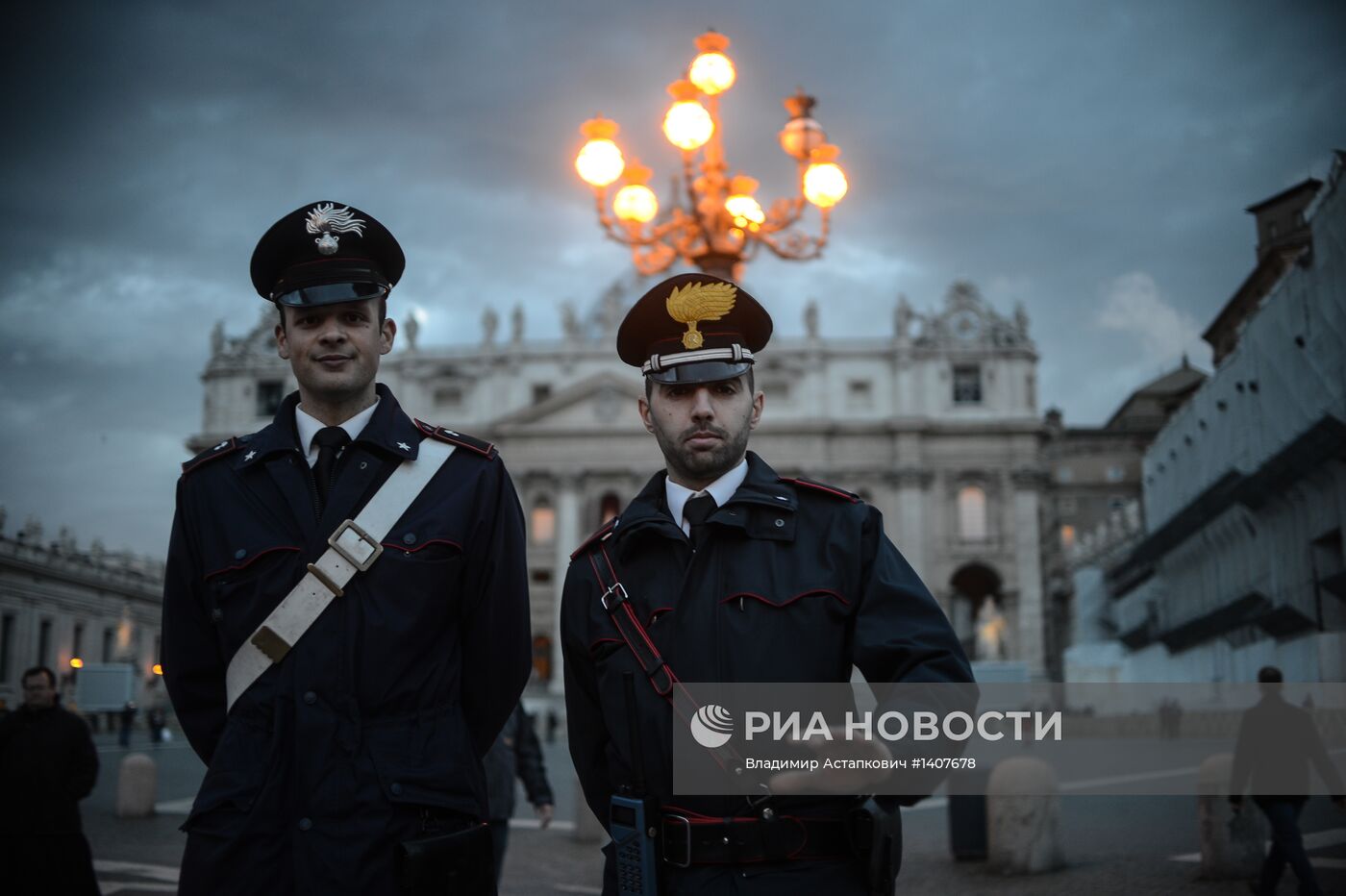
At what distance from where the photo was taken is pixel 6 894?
7352 mm

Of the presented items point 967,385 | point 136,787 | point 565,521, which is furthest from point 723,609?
point 967,385

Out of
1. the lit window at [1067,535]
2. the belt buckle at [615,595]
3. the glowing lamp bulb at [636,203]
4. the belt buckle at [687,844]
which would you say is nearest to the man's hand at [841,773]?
the belt buckle at [687,844]

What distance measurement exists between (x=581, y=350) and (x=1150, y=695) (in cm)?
3803

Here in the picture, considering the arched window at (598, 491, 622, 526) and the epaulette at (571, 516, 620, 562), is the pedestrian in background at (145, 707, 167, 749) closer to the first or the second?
the arched window at (598, 491, 622, 526)

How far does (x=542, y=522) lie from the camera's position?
6425 cm

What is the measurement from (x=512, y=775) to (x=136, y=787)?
8.60 meters

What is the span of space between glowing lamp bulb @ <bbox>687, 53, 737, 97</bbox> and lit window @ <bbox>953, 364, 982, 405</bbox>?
5482 cm

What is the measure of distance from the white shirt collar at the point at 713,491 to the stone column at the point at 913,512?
196 ft

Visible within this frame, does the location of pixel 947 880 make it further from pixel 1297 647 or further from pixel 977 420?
pixel 977 420

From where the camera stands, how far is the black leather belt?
10.1 feet

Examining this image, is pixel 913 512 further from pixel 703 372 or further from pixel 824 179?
pixel 703 372

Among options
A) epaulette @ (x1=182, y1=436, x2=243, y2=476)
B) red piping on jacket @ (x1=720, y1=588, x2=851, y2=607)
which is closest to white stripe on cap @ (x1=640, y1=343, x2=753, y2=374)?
red piping on jacket @ (x1=720, y1=588, x2=851, y2=607)

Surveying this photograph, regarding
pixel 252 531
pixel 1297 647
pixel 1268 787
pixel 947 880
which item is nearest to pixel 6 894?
pixel 252 531

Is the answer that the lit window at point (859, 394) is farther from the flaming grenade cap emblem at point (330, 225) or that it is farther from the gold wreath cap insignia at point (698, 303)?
the flaming grenade cap emblem at point (330, 225)
